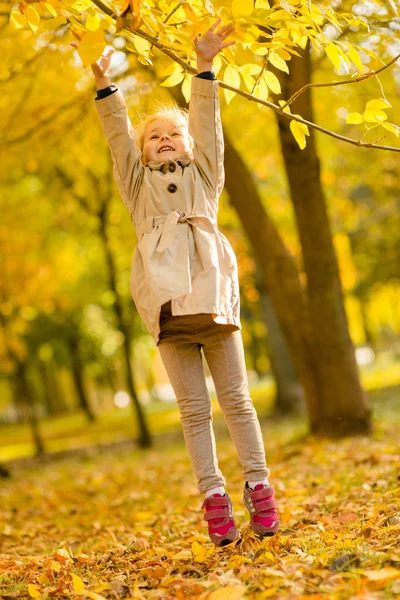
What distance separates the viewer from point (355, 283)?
21.8 m

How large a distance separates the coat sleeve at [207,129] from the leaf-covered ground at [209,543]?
1.72 m

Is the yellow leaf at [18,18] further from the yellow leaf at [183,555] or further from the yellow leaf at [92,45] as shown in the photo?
the yellow leaf at [183,555]

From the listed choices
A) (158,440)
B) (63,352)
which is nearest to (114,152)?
(158,440)

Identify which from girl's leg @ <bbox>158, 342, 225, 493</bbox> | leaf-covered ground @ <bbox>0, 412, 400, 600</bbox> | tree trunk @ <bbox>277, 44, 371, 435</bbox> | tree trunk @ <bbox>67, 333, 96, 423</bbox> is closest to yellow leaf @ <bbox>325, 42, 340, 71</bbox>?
girl's leg @ <bbox>158, 342, 225, 493</bbox>

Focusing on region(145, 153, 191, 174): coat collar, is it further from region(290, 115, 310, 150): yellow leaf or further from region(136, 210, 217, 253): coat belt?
region(290, 115, 310, 150): yellow leaf

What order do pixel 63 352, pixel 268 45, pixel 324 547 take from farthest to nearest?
1. pixel 63 352
2. pixel 268 45
3. pixel 324 547

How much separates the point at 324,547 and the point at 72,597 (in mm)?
1076

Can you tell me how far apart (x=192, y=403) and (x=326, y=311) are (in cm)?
482

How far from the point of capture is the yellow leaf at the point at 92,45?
2.73 meters

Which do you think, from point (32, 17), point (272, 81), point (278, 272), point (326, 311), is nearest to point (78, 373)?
point (278, 272)

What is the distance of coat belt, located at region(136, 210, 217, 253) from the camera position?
10.1 feet

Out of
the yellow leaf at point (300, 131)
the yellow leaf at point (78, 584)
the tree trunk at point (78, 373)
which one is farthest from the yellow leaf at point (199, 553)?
the tree trunk at point (78, 373)

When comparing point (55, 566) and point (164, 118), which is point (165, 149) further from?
point (55, 566)

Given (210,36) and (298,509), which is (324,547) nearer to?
(298,509)
